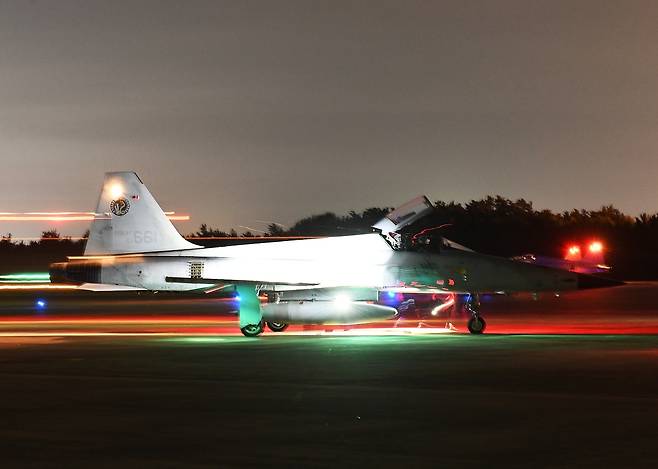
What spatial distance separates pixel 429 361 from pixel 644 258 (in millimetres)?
71149

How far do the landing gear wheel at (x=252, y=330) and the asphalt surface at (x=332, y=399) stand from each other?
0.41m

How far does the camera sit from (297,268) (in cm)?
2769

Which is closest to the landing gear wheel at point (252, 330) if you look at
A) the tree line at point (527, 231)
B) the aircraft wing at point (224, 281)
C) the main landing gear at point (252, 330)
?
→ the main landing gear at point (252, 330)

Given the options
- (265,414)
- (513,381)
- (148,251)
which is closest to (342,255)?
(148,251)

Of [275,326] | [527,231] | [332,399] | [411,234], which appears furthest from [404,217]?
[527,231]

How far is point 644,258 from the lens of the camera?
3423 inches

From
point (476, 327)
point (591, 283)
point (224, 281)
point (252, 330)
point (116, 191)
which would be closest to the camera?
point (476, 327)

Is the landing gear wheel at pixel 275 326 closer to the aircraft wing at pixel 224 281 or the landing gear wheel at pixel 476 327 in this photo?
the aircraft wing at pixel 224 281

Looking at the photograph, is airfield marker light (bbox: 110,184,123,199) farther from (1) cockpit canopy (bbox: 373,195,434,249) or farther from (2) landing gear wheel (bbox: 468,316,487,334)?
(2) landing gear wheel (bbox: 468,316,487,334)

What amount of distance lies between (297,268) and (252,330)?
199cm

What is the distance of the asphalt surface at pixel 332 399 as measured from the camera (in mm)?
10312

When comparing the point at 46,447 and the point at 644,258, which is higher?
the point at 644,258

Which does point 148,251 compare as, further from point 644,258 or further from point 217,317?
point 644,258

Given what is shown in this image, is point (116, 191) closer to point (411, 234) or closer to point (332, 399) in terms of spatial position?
point (411, 234)
